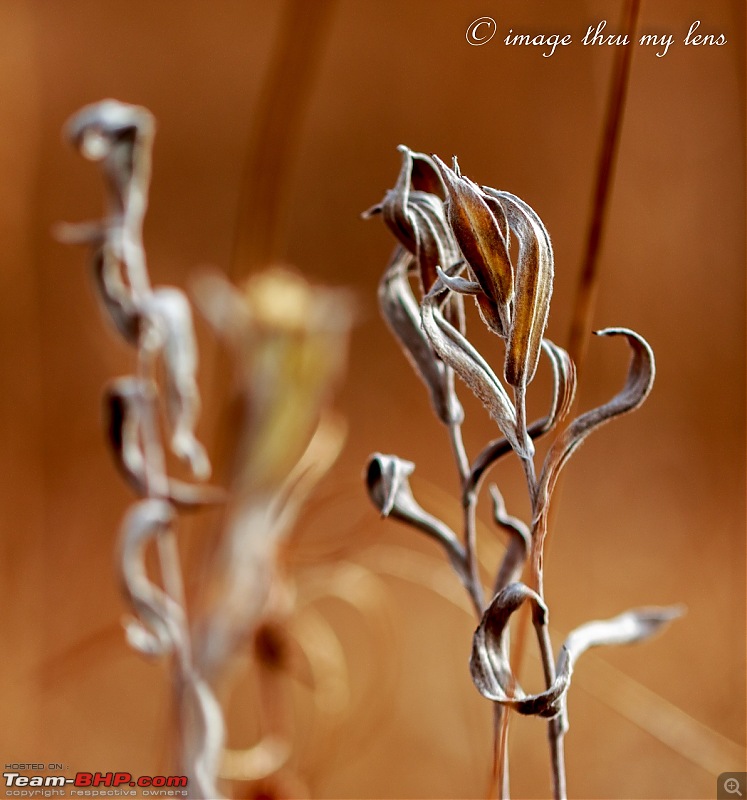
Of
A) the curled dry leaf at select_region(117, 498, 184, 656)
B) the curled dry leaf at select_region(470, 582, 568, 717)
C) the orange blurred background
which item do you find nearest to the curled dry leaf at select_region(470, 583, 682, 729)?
the curled dry leaf at select_region(470, 582, 568, 717)

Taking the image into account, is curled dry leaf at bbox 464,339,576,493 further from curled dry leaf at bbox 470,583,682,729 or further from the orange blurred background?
the orange blurred background

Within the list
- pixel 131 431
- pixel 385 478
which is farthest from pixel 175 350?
pixel 385 478

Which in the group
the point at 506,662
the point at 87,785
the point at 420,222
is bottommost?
the point at 87,785

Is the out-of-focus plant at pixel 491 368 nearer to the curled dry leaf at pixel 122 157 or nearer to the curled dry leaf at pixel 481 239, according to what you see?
the curled dry leaf at pixel 481 239

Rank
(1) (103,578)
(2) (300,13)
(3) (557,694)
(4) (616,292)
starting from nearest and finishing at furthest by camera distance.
Result: 1. (3) (557,694)
2. (2) (300,13)
3. (4) (616,292)
4. (1) (103,578)

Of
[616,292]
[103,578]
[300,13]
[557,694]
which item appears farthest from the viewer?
[103,578]

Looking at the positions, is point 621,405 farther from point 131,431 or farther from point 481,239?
point 131,431

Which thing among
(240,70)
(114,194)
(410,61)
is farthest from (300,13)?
(240,70)

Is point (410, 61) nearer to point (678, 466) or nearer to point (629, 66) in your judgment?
point (678, 466)
